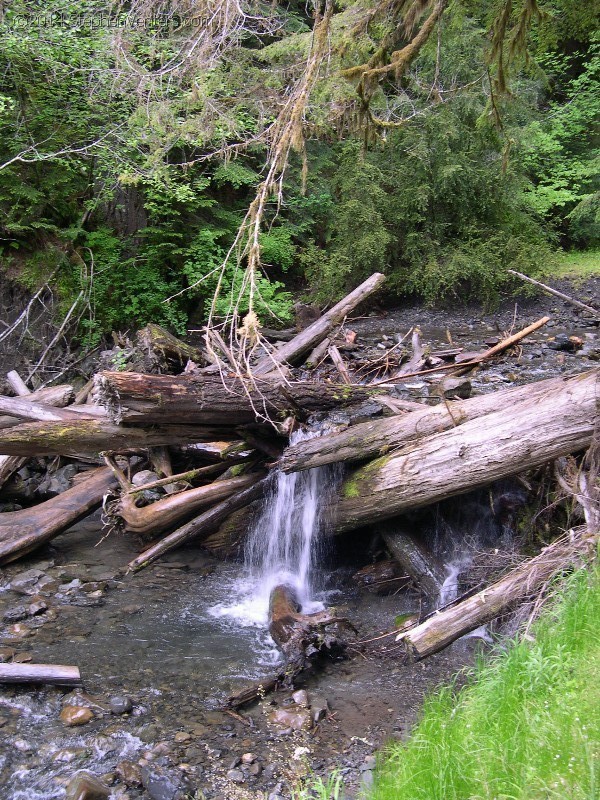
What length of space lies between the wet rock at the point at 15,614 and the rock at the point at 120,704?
1.54 m

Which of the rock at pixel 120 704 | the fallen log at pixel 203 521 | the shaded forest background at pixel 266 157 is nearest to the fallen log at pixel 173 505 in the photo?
the fallen log at pixel 203 521

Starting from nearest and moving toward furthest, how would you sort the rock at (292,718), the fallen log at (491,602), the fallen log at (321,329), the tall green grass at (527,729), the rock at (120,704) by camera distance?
the tall green grass at (527,729) < the fallen log at (491,602) < the rock at (292,718) < the rock at (120,704) < the fallen log at (321,329)

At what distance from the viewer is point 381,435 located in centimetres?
593

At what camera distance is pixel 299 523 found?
21.2 feet

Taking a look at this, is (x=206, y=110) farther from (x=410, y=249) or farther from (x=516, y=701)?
(x=516, y=701)

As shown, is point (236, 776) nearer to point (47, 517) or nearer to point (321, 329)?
point (47, 517)

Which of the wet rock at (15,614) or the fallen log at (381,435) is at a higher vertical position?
the fallen log at (381,435)

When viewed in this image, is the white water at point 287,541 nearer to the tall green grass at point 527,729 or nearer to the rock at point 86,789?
the rock at point 86,789

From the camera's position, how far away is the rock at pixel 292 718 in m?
4.29

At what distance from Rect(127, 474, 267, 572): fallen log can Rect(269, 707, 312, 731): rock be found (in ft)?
8.16

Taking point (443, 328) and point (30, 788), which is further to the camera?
point (443, 328)

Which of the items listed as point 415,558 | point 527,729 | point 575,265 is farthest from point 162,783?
point 575,265

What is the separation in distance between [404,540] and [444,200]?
11.3 m

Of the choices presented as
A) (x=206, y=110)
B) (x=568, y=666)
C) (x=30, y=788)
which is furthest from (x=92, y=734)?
(x=206, y=110)
